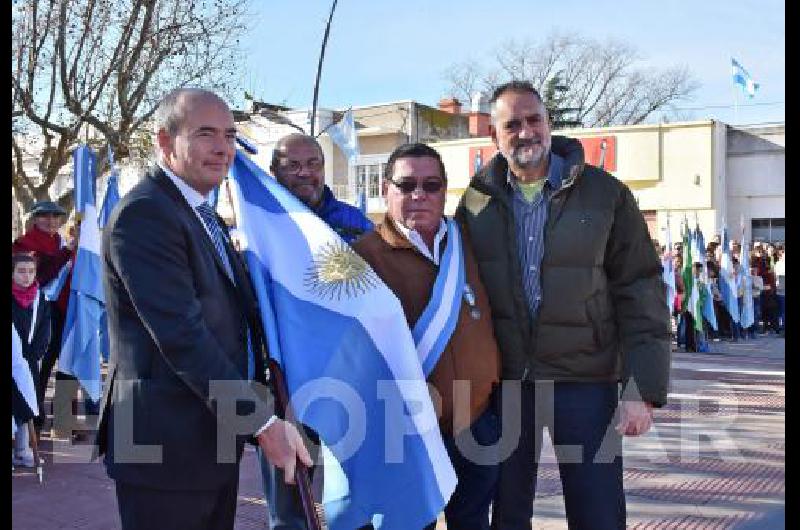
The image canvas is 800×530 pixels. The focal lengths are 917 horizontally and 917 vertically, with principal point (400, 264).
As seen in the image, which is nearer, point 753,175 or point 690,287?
point 690,287

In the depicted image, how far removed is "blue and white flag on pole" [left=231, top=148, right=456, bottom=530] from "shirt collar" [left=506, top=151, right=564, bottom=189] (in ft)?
2.36

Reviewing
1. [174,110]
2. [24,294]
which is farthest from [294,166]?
[24,294]

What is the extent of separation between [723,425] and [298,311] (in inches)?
268

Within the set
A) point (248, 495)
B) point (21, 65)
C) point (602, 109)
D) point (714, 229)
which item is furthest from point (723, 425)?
point (602, 109)

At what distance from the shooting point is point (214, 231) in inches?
117

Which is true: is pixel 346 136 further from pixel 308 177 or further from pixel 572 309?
pixel 572 309

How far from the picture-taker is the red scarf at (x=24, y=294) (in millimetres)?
7273

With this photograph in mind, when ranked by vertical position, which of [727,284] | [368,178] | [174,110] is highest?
[368,178]

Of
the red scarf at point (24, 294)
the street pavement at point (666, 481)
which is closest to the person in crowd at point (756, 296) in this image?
the street pavement at point (666, 481)

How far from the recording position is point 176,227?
2.71 m

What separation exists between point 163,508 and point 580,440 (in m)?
1.55

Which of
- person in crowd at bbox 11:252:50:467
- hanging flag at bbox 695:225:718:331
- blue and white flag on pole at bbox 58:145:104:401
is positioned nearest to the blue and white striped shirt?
person in crowd at bbox 11:252:50:467
